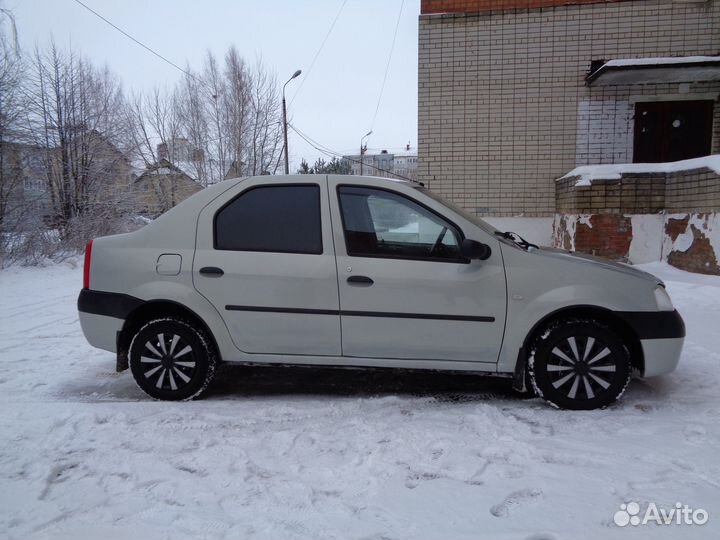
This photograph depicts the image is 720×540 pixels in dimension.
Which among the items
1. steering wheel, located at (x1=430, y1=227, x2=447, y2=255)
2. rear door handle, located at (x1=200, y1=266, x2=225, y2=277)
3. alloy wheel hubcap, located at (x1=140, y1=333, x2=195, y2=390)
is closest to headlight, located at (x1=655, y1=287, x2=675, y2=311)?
steering wheel, located at (x1=430, y1=227, x2=447, y2=255)

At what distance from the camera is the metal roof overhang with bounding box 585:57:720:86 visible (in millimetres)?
9000

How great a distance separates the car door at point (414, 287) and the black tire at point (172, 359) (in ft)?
3.50

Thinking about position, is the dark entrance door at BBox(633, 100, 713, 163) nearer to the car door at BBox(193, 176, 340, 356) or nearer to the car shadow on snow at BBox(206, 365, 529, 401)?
the car shadow on snow at BBox(206, 365, 529, 401)

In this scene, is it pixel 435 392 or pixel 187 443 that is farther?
pixel 435 392

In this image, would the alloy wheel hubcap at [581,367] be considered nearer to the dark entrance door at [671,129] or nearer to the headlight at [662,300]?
the headlight at [662,300]

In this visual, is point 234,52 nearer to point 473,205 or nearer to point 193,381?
point 473,205

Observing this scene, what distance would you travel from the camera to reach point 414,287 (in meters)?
3.53

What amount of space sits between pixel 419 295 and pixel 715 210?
5856 millimetres

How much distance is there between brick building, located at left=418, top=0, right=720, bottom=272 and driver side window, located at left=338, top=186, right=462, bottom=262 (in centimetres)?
660

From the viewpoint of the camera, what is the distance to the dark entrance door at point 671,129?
9.92 meters

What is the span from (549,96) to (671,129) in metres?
2.47

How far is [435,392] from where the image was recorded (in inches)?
157

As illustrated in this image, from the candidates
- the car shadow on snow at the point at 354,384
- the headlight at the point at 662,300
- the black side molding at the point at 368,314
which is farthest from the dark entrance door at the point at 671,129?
the black side molding at the point at 368,314

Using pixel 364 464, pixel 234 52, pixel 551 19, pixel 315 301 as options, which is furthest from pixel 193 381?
pixel 234 52
